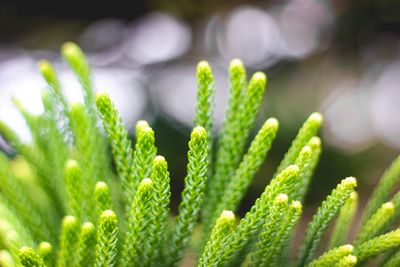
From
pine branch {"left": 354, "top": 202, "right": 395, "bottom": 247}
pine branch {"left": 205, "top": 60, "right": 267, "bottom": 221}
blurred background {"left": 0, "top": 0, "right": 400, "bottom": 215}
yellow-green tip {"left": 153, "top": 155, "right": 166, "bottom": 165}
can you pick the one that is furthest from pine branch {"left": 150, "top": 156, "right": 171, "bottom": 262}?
blurred background {"left": 0, "top": 0, "right": 400, "bottom": 215}

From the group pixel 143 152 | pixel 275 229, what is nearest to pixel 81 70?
pixel 143 152

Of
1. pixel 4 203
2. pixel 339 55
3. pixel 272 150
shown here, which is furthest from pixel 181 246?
pixel 339 55

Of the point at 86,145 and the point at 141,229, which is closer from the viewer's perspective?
the point at 141,229

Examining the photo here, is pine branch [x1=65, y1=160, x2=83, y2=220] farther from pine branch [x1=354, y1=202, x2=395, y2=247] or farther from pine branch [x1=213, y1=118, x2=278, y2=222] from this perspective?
pine branch [x1=354, y1=202, x2=395, y2=247]

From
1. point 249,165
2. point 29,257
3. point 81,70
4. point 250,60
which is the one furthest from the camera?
point 250,60

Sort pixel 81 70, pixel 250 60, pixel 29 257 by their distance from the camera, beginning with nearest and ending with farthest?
pixel 29 257 < pixel 81 70 < pixel 250 60

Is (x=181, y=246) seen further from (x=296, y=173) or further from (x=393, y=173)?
(x=393, y=173)

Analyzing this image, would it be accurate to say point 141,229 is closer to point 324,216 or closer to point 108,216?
point 108,216
